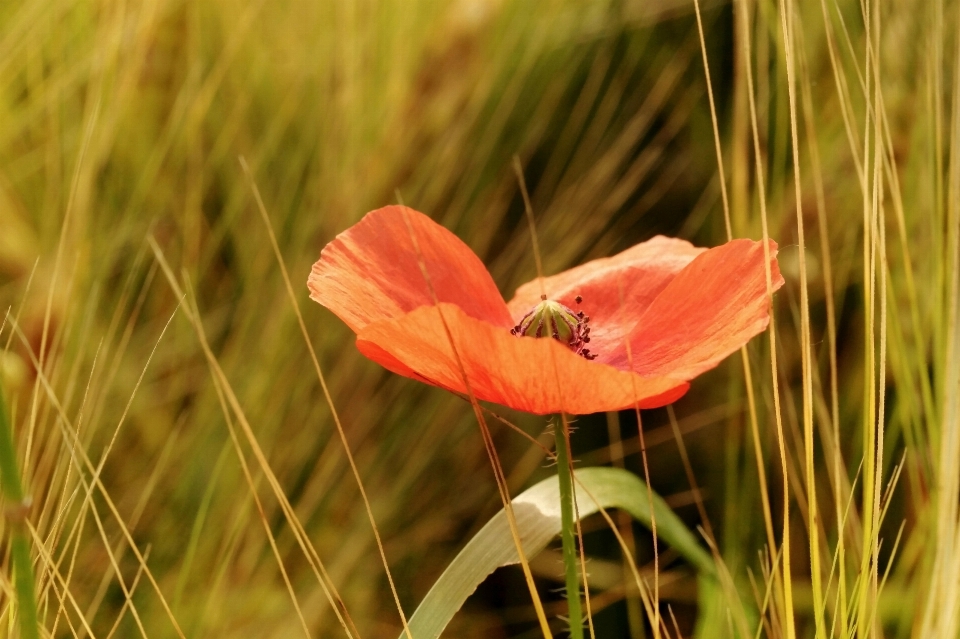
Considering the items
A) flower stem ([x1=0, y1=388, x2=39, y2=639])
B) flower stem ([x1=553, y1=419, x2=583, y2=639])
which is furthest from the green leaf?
flower stem ([x1=0, y1=388, x2=39, y2=639])

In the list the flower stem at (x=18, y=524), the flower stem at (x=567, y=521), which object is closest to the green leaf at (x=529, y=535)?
the flower stem at (x=567, y=521)

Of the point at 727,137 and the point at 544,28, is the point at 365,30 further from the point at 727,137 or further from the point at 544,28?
the point at 727,137

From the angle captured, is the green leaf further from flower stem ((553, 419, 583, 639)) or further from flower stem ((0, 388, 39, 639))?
flower stem ((0, 388, 39, 639))

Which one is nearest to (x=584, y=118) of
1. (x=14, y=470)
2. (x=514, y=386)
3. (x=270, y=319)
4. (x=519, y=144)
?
(x=519, y=144)

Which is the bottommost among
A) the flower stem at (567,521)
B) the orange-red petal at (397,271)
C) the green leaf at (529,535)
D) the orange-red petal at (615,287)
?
the green leaf at (529,535)

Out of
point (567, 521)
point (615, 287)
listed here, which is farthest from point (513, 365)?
point (615, 287)

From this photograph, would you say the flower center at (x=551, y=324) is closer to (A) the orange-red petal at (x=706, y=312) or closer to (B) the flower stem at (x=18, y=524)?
(A) the orange-red petal at (x=706, y=312)
